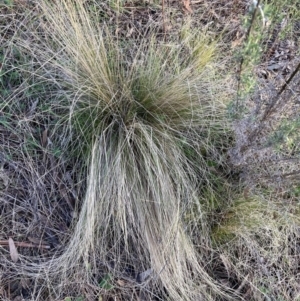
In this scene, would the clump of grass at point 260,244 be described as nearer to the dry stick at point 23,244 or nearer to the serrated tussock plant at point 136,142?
the serrated tussock plant at point 136,142

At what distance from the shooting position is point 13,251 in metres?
1.54

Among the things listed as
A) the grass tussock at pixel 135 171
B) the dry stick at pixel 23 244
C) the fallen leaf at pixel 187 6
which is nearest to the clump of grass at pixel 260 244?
the grass tussock at pixel 135 171

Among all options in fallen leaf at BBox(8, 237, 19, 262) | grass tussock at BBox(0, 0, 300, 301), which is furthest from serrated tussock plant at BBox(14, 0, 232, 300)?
fallen leaf at BBox(8, 237, 19, 262)

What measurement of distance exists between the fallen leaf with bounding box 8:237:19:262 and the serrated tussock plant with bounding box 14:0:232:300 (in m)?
0.16

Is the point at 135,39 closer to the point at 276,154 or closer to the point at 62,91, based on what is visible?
the point at 62,91

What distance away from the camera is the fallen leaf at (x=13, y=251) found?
1.54m

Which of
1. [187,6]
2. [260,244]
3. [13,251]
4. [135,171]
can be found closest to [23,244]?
[13,251]

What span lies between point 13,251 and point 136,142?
0.62 meters

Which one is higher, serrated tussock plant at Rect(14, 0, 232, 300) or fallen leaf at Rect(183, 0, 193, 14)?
fallen leaf at Rect(183, 0, 193, 14)

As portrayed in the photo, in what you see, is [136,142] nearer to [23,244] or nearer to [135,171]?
[135,171]

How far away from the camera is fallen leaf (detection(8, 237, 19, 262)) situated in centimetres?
154

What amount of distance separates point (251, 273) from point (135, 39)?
1133 mm

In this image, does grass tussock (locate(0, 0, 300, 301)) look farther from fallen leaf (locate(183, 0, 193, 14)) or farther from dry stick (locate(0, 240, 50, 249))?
fallen leaf (locate(183, 0, 193, 14))

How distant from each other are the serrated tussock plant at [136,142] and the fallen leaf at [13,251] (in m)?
0.16
